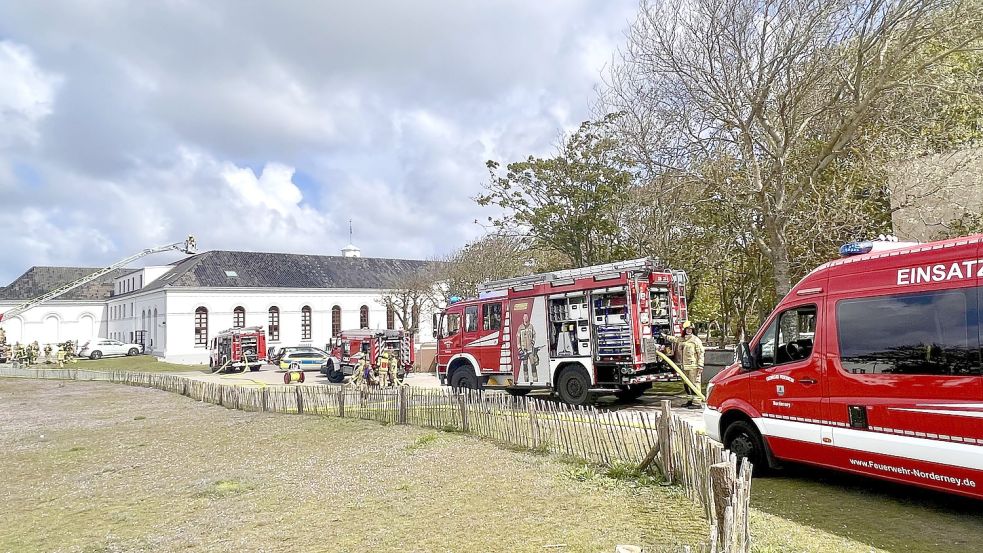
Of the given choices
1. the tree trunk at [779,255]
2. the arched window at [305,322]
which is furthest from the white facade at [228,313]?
the tree trunk at [779,255]

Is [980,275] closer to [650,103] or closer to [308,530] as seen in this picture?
[308,530]

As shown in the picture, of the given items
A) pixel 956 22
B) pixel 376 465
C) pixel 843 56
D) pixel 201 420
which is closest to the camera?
pixel 376 465

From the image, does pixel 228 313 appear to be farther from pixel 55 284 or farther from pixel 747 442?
pixel 747 442

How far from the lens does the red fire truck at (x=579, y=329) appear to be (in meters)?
13.9

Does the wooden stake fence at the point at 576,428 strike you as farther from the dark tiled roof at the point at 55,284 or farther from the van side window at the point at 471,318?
the dark tiled roof at the point at 55,284

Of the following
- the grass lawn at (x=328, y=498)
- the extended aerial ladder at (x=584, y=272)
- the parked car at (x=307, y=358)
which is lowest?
the grass lawn at (x=328, y=498)

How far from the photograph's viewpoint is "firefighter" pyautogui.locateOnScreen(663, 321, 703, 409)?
14211mm

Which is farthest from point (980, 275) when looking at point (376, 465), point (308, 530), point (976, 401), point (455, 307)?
point (455, 307)

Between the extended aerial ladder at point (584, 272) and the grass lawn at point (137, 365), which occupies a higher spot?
the extended aerial ladder at point (584, 272)

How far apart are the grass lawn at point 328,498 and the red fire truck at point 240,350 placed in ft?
67.5

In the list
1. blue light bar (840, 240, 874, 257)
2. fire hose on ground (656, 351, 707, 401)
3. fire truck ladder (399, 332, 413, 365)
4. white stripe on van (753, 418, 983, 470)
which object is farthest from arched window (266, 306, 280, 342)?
blue light bar (840, 240, 874, 257)

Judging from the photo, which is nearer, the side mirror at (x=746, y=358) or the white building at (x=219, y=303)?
the side mirror at (x=746, y=358)

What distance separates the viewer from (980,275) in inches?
222

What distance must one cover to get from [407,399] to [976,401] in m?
9.76
